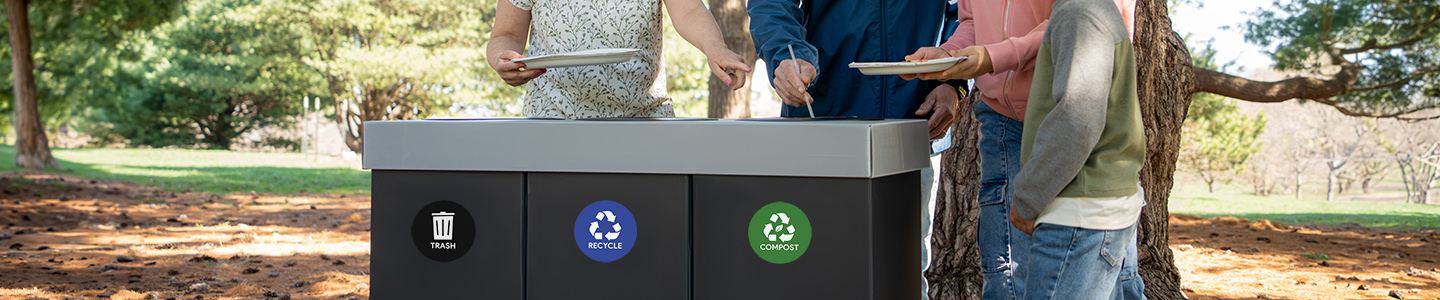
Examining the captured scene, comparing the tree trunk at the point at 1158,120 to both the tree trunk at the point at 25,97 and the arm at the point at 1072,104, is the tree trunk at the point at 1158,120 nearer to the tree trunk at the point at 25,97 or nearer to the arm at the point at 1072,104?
the arm at the point at 1072,104

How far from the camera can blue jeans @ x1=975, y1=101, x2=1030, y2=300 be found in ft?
6.51

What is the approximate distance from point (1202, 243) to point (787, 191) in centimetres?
659

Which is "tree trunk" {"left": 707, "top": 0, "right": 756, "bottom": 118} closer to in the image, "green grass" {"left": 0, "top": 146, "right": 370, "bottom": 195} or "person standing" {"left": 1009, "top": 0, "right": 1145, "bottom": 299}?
"green grass" {"left": 0, "top": 146, "right": 370, "bottom": 195}

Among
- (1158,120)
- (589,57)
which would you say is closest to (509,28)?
(589,57)

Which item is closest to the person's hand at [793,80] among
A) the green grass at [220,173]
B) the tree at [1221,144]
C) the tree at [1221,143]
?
the green grass at [220,173]

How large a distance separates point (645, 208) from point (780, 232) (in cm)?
17

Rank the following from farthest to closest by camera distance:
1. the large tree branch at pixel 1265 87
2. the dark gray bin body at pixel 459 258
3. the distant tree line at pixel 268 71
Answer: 1. the distant tree line at pixel 268 71
2. the large tree branch at pixel 1265 87
3. the dark gray bin body at pixel 459 258

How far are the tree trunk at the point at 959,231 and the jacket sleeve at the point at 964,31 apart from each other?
1.56m

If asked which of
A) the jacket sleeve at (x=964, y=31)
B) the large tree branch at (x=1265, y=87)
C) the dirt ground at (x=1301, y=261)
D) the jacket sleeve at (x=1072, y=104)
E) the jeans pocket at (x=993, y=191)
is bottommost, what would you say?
the dirt ground at (x=1301, y=261)

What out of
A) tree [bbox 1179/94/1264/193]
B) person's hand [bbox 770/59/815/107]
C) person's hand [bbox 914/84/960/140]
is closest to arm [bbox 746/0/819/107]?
person's hand [bbox 770/59/815/107]

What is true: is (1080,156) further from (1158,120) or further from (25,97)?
(25,97)

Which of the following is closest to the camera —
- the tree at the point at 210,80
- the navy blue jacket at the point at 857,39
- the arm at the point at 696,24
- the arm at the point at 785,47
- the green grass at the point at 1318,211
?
the arm at the point at 785,47

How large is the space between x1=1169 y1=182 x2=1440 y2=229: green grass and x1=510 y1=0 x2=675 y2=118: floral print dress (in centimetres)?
838

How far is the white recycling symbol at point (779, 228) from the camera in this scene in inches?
57.3
